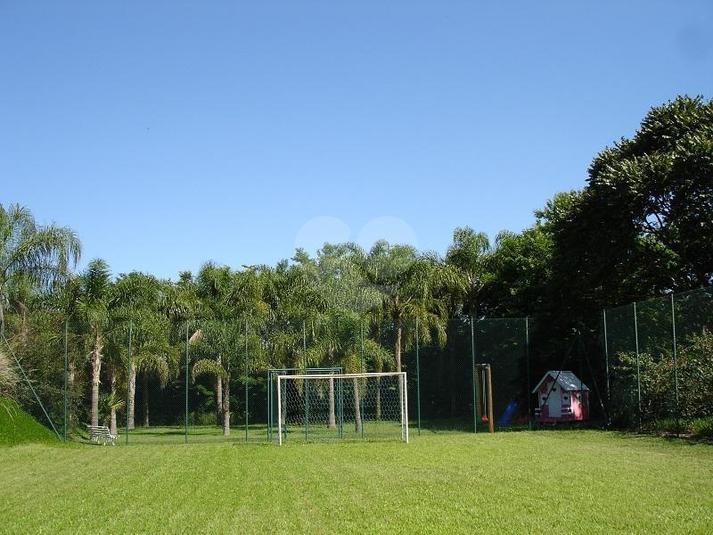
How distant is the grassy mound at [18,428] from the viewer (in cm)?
1820

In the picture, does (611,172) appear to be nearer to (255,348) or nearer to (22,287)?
(255,348)

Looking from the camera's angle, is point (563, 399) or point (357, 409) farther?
point (563, 399)

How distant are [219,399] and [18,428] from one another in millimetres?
5330

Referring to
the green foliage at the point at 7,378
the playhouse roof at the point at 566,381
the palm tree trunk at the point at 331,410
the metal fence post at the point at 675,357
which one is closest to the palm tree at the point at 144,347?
the green foliage at the point at 7,378

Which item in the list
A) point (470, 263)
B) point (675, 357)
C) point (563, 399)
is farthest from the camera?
point (470, 263)

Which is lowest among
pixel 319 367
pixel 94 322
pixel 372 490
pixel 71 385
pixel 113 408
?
pixel 372 490

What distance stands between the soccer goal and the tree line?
640 millimetres

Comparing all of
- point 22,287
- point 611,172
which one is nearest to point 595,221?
point 611,172

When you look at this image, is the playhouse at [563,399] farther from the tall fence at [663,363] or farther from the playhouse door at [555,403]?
the tall fence at [663,363]

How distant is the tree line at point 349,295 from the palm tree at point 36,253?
3 cm

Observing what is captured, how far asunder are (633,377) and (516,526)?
13418 millimetres

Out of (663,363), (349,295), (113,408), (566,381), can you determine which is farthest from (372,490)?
(349,295)

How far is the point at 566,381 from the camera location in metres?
22.9

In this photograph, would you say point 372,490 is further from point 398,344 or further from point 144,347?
point 398,344
